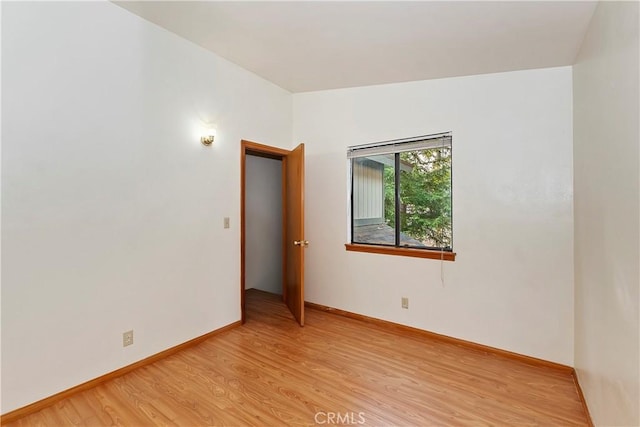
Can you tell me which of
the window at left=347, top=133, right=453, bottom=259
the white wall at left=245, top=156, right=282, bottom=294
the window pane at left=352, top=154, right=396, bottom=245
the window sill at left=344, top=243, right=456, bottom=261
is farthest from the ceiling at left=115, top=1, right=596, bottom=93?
the white wall at left=245, top=156, right=282, bottom=294

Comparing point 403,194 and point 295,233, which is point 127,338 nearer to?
point 295,233

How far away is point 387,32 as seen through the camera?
7.54 feet

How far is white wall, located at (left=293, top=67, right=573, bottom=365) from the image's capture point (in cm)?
244

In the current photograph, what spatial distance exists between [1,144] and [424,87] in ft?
10.7

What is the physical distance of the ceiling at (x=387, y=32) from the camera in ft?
6.54

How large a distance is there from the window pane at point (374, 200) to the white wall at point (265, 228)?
5.12 feet

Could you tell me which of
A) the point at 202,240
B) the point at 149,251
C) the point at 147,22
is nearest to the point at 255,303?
the point at 202,240

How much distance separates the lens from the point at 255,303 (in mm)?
4070

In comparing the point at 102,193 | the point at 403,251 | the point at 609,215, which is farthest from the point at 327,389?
the point at 102,193

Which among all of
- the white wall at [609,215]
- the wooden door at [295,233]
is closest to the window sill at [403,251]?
the wooden door at [295,233]

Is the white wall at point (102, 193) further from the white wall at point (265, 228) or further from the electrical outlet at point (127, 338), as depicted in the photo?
the white wall at point (265, 228)

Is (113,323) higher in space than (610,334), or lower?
lower

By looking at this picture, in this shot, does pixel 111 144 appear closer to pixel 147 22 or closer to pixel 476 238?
pixel 147 22

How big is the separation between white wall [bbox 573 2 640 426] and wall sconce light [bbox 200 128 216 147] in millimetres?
2844
